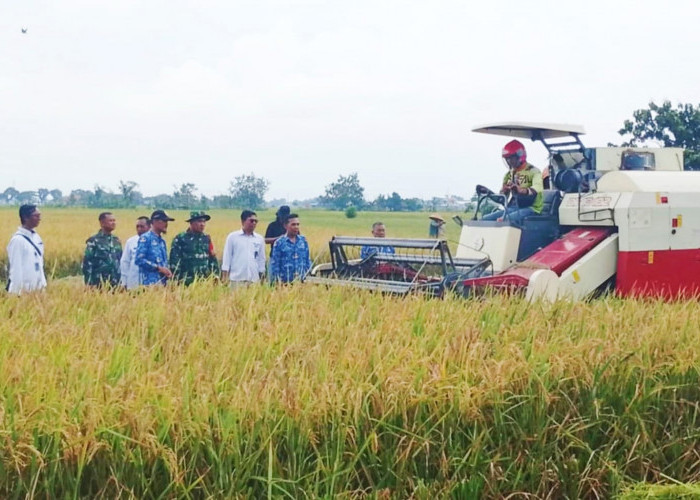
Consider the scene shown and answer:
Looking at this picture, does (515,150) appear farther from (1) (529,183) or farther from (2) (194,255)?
(2) (194,255)

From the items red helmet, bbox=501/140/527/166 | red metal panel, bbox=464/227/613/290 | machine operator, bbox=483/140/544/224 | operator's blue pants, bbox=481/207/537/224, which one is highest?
red helmet, bbox=501/140/527/166

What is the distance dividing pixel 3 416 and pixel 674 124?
81.8ft

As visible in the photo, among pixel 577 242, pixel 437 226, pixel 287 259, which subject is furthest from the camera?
pixel 437 226

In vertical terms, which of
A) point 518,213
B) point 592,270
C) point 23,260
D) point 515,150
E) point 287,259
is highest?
point 515,150

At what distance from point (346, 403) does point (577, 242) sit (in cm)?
475

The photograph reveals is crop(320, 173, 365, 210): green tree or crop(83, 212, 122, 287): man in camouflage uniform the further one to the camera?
crop(320, 173, 365, 210): green tree

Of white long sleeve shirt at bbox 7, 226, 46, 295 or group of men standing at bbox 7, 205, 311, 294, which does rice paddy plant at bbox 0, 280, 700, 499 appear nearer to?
white long sleeve shirt at bbox 7, 226, 46, 295

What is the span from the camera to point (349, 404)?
3389mm

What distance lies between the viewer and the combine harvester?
7234 mm

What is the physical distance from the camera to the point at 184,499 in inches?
122

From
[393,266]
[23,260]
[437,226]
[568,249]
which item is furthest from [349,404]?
[437,226]

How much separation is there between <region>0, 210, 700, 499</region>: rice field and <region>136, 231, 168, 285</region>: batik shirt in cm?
290

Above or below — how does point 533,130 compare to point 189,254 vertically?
above

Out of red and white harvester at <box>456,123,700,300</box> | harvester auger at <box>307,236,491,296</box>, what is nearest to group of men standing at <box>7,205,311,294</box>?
harvester auger at <box>307,236,491,296</box>
